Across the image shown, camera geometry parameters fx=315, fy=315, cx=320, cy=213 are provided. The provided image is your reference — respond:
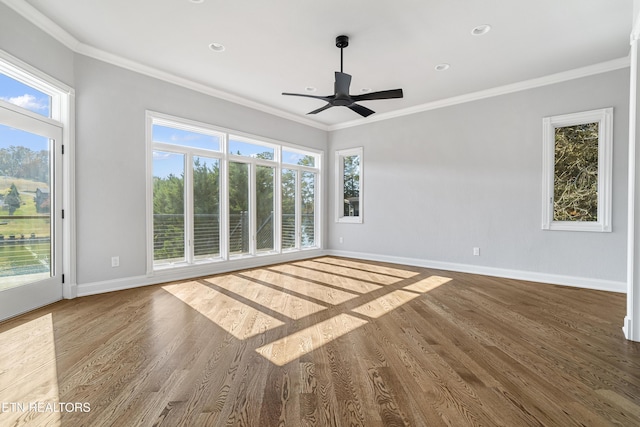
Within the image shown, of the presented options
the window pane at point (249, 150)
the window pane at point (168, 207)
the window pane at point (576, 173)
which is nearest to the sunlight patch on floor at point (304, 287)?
the window pane at point (168, 207)

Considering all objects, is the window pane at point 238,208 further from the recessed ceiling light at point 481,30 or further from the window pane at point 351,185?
the recessed ceiling light at point 481,30

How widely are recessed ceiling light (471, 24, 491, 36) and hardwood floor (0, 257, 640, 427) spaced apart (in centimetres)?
304

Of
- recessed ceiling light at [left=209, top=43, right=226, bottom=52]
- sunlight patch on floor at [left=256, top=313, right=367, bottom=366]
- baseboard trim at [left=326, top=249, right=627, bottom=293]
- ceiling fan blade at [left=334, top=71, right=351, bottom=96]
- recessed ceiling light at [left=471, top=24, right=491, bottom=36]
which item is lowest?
sunlight patch on floor at [left=256, top=313, right=367, bottom=366]

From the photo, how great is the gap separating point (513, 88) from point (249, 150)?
14.8ft

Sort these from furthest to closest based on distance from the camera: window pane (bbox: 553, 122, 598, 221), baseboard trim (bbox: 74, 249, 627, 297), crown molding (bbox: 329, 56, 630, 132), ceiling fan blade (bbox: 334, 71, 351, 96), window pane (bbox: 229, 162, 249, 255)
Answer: window pane (bbox: 229, 162, 249, 255) < window pane (bbox: 553, 122, 598, 221) < crown molding (bbox: 329, 56, 630, 132) < baseboard trim (bbox: 74, 249, 627, 297) < ceiling fan blade (bbox: 334, 71, 351, 96)

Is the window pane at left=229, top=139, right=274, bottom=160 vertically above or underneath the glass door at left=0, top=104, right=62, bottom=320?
above

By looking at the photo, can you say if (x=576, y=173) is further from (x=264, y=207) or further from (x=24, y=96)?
(x=24, y=96)

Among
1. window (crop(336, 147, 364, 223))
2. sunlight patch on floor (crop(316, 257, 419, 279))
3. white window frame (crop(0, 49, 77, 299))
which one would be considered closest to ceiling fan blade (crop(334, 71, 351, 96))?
sunlight patch on floor (crop(316, 257, 419, 279))

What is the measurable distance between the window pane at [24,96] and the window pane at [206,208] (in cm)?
187

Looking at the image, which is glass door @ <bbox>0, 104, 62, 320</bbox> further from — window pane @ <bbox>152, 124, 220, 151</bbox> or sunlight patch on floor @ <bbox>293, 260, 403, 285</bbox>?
sunlight patch on floor @ <bbox>293, 260, 403, 285</bbox>

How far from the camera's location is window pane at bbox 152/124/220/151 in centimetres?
→ 466

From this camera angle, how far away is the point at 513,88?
16.2 ft

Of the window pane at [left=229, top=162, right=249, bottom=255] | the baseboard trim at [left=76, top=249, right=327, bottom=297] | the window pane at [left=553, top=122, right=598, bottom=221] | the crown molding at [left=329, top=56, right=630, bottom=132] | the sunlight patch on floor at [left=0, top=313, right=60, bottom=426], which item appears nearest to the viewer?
the sunlight patch on floor at [left=0, top=313, right=60, bottom=426]

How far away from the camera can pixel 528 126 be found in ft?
15.9
